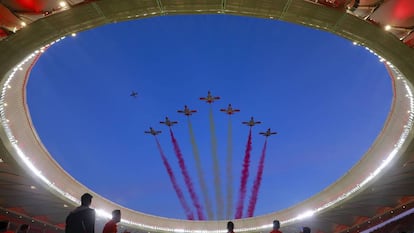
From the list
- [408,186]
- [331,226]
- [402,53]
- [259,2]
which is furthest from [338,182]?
[259,2]

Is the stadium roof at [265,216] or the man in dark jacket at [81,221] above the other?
the stadium roof at [265,216]

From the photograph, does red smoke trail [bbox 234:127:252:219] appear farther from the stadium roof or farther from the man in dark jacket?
the man in dark jacket

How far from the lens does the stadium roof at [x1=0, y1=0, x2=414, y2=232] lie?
1309 cm

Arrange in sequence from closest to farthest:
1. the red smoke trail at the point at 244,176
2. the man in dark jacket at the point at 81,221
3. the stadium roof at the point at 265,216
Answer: the man in dark jacket at the point at 81,221 → the stadium roof at the point at 265,216 → the red smoke trail at the point at 244,176

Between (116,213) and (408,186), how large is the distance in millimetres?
23500

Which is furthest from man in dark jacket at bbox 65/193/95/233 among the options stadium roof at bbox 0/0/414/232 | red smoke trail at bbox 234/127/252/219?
red smoke trail at bbox 234/127/252/219

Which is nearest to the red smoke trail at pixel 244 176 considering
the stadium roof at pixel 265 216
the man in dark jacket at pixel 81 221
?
the stadium roof at pixel 265 216

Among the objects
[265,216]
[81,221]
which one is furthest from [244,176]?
[81,221]

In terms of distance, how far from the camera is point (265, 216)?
126 ft

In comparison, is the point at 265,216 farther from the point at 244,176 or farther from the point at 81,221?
the point at 81,221

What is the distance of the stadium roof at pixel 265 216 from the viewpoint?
1309cm

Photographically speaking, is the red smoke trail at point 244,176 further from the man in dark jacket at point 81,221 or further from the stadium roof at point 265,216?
the man in dark jacket at point 81,221

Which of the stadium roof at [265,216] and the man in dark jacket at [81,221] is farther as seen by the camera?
the stadium roof at [265,216]

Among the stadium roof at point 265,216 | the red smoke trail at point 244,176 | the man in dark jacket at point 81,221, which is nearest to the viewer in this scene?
the man in dark jacket at point 81,221
